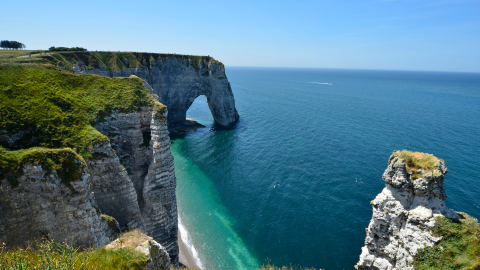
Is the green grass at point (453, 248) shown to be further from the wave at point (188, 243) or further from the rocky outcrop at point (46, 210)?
the rocky outcrop at point (46, 210)

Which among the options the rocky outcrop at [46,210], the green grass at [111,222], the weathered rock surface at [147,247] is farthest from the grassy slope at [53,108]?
the weathered rock surface at [147,247]

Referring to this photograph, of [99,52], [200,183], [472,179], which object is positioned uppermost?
[99,52]

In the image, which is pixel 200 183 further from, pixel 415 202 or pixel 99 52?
pixel 99 52

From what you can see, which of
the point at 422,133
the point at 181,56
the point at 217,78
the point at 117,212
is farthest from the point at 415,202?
the point at 181,56

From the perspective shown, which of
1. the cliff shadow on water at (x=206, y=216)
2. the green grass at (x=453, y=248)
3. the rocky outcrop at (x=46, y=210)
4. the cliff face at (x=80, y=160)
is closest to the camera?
the rocky outcrop at (x=46, y=210)

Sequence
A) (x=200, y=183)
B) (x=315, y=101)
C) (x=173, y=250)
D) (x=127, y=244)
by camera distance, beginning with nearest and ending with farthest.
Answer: (x=127, y=244) → (x=173, y=250) → (x=200, y=183) → (x=315, y=101)

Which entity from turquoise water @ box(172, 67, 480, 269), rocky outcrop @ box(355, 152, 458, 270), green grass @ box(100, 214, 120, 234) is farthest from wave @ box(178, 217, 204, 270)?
rocky outcrop @ box(355, 152, 458, 270)
